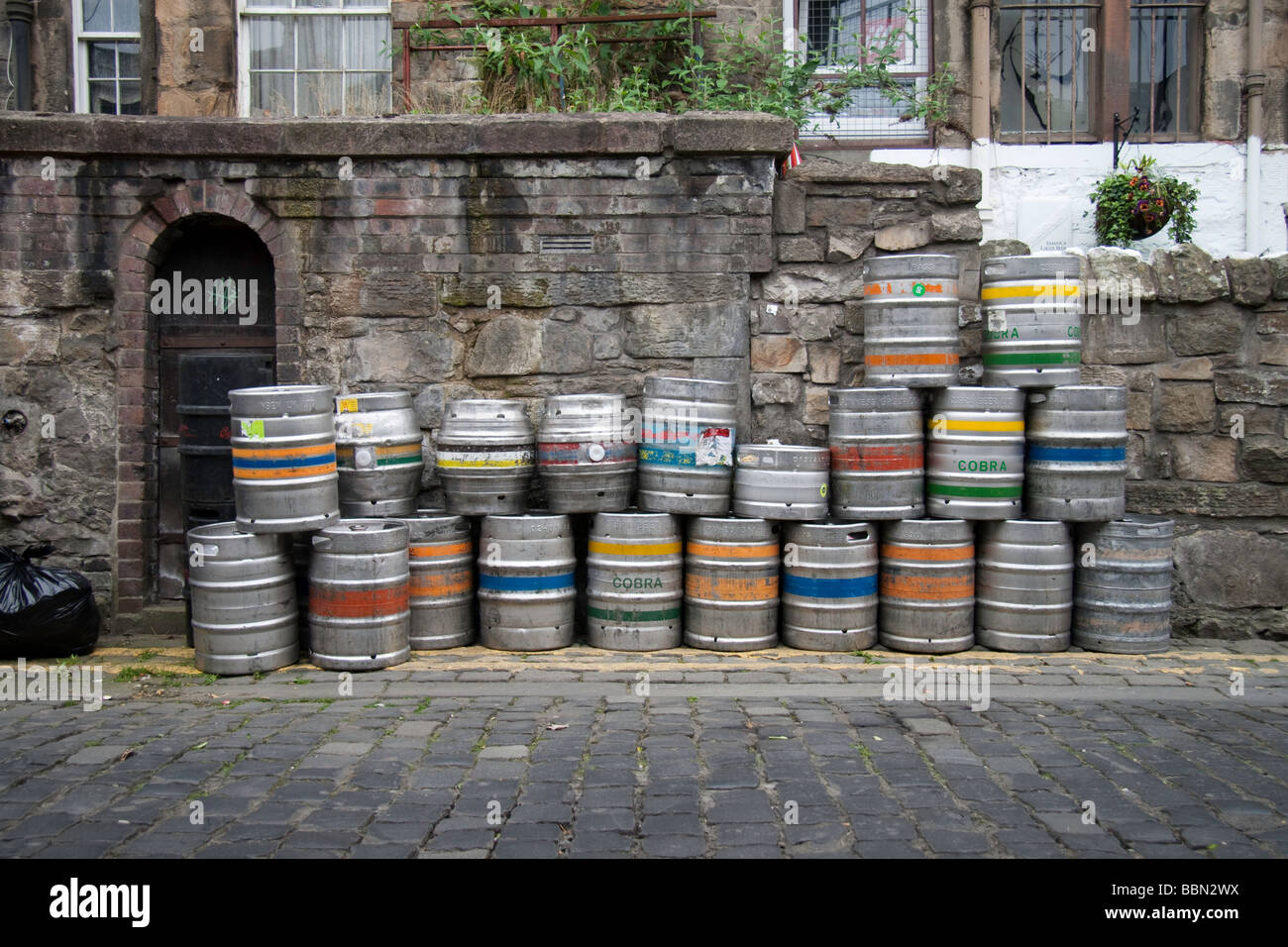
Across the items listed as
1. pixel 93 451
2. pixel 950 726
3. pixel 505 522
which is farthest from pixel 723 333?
pixel 93 451

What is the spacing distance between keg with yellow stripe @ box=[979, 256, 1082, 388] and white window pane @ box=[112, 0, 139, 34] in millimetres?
8881

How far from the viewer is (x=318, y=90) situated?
9.80m

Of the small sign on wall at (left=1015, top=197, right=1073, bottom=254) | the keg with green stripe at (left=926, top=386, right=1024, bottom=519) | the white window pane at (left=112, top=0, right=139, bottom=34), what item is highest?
the white window pane at (left=112, top=0, right=139, bottom=34)

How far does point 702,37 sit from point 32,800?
803cm

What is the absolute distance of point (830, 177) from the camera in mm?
6699

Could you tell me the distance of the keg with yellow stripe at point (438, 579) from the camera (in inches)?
239

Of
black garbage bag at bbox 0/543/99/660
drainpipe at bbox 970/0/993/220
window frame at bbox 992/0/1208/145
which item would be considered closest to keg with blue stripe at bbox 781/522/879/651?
black garbage bag at bbox 0/543/99/660

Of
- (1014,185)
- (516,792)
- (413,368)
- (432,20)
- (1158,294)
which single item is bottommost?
(516,792)

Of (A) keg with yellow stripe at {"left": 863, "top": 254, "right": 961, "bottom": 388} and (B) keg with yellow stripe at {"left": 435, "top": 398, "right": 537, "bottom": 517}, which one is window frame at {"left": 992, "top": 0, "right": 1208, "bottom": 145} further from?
(B) keg with yellow stripe at {"left": 435, "top": 398, "right": 537, "bottom": 517}

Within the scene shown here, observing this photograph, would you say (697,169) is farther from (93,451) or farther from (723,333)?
(93,451)

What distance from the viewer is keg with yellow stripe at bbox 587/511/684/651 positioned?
6.03 meters

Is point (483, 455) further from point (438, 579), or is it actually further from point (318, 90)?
point (318, 90)

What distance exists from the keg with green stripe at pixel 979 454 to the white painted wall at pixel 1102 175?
4836mm

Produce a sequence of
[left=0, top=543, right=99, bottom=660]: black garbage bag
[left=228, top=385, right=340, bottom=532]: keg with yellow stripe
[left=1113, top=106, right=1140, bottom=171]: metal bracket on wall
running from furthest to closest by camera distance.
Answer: [left=1113, top=106, right=1140, bottom=171]: metal bracket on wall < [left=0, top=543, right=99, bottom=660]: black garbage bag < [left=228, top=385, right=340, bottom=532]: keg with yellow stripe
